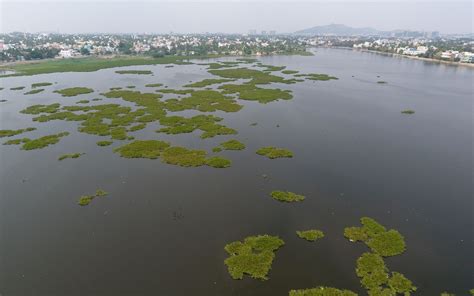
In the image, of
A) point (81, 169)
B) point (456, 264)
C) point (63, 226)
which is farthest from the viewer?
point (81, 169)

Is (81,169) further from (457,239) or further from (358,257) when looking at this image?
(457,239)

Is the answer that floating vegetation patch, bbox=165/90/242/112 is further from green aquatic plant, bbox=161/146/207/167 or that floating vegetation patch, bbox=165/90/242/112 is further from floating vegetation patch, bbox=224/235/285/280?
floating vegetation patch, bbox=224/235/285/280

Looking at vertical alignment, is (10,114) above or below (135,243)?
above

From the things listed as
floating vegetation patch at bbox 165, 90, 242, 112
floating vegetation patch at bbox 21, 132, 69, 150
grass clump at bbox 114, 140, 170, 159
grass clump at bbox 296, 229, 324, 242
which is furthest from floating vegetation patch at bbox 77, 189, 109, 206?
floating vegetation patch at bbox 165, 90, 242, 112

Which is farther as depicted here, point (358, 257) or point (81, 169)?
point (81, 169)

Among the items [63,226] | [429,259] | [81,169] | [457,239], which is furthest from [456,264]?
[81,169]

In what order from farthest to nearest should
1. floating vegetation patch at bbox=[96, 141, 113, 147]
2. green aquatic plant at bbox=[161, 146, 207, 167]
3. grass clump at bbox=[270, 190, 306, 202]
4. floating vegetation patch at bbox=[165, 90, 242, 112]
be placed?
floating vegetation patch at bbox=[165, 90, 242, 112] < floating vegetation patch at bbox=[96, 141, 113, 147] < green aquatic plant at bbox=[161, 146, 207, 167] < grass clump at bbox=[270, 190, 306, 202]

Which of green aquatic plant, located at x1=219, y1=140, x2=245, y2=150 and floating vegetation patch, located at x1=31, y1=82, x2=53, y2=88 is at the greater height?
floating vegetation patch, located at x1=31, y1=82, x2=53, y2=88

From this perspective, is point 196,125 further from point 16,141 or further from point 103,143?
point 16,141
